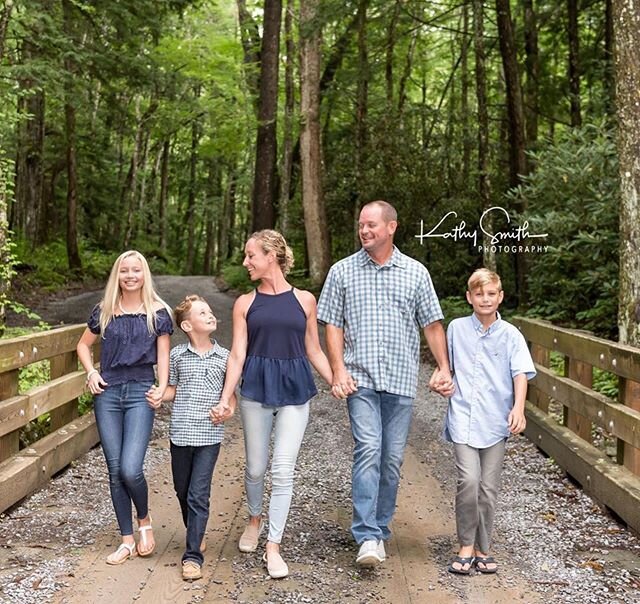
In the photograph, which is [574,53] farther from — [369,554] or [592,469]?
[369,554]

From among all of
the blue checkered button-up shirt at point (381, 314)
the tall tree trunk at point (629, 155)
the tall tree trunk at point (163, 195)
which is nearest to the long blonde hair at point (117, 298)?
the blue checkered button-up shirt at point (381, 314)

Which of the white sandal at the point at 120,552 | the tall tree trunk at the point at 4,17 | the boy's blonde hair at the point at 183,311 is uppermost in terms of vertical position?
the tall tree trunk at the point at 4,17

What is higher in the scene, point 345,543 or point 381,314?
point 381,314

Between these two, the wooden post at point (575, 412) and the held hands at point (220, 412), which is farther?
the wooden post at point (575, 412)

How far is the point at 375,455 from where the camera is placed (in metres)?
4.62

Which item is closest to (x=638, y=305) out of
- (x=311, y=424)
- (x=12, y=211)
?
(x=311, y=424)

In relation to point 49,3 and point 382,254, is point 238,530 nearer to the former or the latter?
point 382,254

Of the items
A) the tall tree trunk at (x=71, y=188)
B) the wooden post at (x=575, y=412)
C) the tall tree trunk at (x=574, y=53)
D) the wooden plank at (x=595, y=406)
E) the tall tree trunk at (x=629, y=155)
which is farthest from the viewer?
the tall tree trunk at (x=71, y=188)

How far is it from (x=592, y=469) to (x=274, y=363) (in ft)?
9.29

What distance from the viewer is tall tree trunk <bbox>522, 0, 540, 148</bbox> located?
19328mm

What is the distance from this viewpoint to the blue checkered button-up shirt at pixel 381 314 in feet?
15.3

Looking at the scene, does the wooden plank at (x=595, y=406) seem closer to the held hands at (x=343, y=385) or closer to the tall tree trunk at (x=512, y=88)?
the held hands at (x=343, y=385)

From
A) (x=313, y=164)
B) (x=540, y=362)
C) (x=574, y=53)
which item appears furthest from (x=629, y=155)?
(x=313, y=164)

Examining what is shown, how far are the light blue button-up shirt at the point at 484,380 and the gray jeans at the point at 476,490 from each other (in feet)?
0.24
